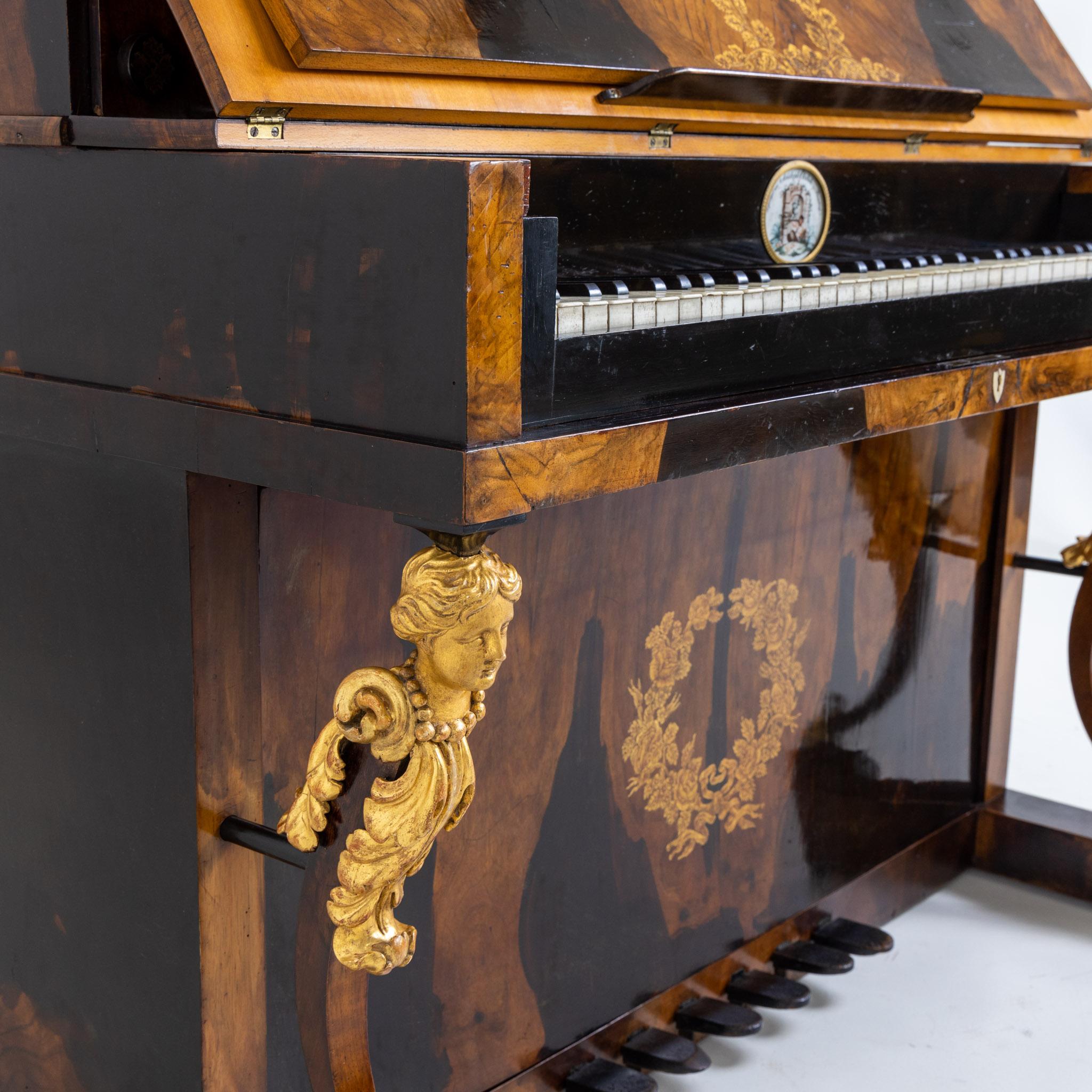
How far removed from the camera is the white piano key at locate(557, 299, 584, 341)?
139cm

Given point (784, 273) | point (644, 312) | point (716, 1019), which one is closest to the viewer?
point (644, 312)

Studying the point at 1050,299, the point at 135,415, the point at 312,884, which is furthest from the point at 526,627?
the point at 1050,299

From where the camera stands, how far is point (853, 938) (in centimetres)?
273

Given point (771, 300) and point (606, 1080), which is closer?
point (771, 300)

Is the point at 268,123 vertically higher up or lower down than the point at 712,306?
higher up

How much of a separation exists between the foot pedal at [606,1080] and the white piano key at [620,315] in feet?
4.12

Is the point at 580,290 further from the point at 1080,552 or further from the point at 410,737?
the point at 1080,552

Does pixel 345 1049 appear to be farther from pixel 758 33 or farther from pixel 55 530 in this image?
pixel 758 33

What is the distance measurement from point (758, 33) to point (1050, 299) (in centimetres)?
57

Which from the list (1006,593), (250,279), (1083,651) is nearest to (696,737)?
(1083,651)

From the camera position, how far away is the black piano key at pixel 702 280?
1.57 meters

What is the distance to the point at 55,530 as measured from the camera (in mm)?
1737

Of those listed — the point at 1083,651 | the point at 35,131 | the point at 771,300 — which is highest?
the point at 35,131

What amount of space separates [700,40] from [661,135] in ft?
0.62
